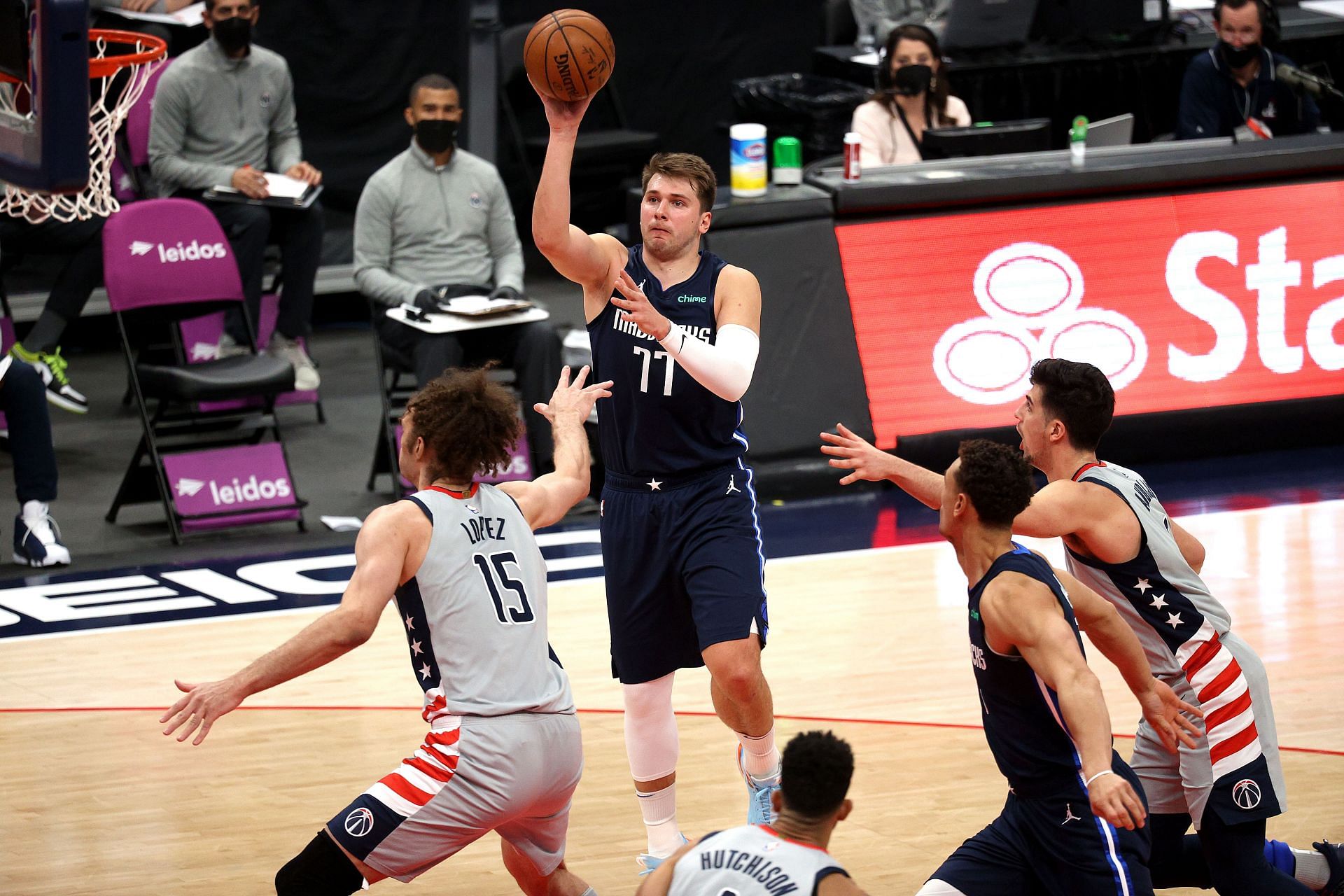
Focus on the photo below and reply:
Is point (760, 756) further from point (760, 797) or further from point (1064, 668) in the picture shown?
point (1064, 668)

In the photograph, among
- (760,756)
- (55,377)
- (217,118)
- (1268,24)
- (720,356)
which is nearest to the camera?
(720,356)

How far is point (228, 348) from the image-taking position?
10.2 m

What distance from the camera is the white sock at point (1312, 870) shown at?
16.0 feet

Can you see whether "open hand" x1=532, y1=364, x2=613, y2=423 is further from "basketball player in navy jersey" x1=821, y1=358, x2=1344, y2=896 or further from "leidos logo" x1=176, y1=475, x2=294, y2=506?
"leidos logo" x1=176, y1=475, x2=294, y2=506

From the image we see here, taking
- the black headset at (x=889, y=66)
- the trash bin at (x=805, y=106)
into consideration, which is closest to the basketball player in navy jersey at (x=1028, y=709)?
the black headset at (x=889, y=66)

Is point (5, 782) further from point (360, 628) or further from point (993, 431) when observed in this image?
point (993, 431)

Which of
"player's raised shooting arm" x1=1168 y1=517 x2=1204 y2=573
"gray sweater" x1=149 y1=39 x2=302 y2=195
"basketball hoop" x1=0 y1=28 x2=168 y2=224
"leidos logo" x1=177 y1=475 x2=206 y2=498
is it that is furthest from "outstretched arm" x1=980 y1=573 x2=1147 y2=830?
"gray sweater" x1=149 y1=39 x2=302 y2=195

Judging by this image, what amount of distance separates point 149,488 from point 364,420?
1801mm

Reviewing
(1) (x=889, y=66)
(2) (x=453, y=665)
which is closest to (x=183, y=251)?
(1) (x=889, y=66)

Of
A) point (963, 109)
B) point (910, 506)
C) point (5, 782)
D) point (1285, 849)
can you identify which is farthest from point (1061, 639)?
point (963, 109)

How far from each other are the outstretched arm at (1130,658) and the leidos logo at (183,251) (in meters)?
6.03

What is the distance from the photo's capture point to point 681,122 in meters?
13.9

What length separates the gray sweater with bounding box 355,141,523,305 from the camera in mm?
9219

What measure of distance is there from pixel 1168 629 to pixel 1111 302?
5.00m
